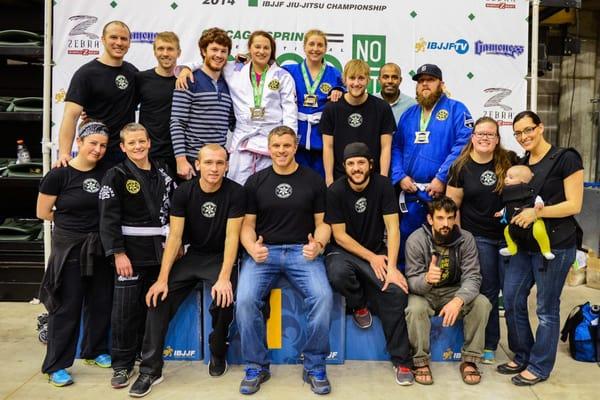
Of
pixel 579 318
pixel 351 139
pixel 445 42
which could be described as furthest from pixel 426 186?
pixel 445 42

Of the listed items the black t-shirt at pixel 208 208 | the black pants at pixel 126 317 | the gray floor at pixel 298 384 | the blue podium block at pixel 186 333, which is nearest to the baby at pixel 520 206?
the gray floor at pixel 298 384

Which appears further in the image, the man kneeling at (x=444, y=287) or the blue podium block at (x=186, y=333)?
the blue podium block at (x=186, y=333)

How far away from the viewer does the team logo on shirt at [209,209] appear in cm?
338

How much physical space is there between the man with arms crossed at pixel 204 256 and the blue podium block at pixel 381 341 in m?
0.84

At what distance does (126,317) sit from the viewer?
325 cm

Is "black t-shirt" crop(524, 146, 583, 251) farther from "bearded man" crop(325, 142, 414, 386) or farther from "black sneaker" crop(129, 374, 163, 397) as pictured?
"black sneaker" crop(129, 374, 163, 397)

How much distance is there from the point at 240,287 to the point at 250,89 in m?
1.41

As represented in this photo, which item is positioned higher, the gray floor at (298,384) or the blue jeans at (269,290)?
the blue jeans at (269,290)

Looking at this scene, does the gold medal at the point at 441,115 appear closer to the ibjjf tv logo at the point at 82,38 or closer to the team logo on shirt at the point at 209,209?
the team logo on shirt at the point at 209,209

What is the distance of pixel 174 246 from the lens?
331 centimetres

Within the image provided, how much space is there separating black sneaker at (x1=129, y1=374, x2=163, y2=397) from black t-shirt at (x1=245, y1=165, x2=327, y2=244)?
1.06m

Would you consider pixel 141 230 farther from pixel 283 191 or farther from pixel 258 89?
pixel 258 89

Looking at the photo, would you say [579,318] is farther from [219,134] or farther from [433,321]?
[219,134]

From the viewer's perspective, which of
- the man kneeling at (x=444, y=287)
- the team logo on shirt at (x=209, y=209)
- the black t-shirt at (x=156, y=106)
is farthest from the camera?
the black t-shirt at (x=156, y=106)
